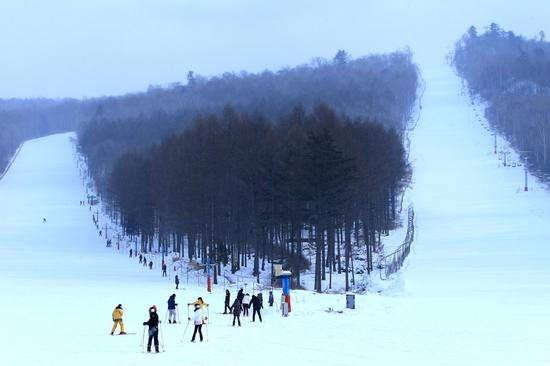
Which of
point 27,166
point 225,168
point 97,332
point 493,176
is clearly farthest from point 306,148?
point 27,166

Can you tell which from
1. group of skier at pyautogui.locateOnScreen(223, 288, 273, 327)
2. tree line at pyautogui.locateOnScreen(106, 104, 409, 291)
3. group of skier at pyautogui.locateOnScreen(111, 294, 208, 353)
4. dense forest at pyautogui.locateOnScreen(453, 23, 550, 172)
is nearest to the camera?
group of skier at pyautogui.locateOnScreen(111, 294, 208, 353)

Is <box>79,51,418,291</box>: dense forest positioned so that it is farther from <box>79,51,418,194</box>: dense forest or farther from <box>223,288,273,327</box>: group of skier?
<box>79,51,418,194</box>: dense forest

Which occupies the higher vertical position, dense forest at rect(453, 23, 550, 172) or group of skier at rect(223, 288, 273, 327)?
dense forest at rect(453, 23, 550, 172)

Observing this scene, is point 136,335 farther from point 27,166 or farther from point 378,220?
point 27,166

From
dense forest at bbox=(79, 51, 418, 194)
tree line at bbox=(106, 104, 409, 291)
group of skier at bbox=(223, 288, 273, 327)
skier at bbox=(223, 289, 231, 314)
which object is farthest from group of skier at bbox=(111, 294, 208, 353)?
dense forest at bbox=(79, 51, 418, 194)

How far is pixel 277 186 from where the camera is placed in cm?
5306

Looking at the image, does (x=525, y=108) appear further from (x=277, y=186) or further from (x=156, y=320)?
(x=156, y=320)

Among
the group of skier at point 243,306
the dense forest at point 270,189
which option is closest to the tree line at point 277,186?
the dense forest at point 270,189

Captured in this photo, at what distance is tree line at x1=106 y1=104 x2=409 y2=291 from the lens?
49125 millimetres

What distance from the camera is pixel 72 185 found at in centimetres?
16250

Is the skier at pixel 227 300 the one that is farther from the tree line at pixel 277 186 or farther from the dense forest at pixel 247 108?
the dense forest at pixel 247 108

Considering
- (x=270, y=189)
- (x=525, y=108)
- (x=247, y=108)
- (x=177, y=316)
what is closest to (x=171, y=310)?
(x=177, y=316)

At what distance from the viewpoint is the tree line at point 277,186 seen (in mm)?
49125

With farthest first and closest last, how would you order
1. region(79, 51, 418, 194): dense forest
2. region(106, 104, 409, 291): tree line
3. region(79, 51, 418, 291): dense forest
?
region(79, 51, 418, 194): dense forest → region(79, 51, 418, 291): dense forest → region(106, 104, 409, 291): tree line
